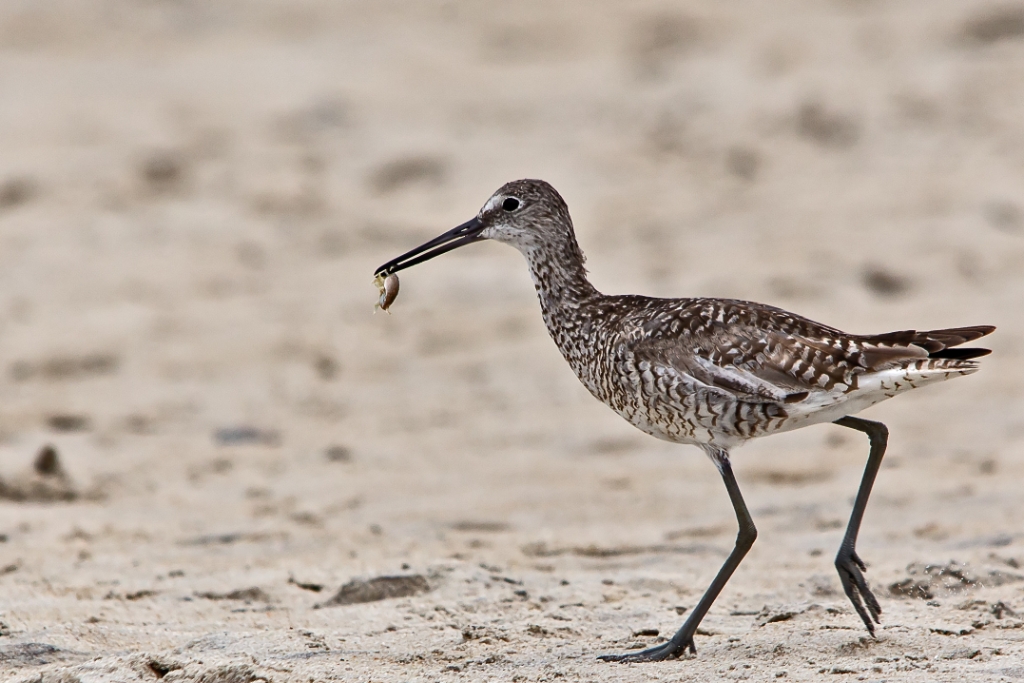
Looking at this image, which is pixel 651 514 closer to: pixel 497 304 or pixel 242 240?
pixel 497 304

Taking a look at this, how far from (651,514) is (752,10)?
23.2ft

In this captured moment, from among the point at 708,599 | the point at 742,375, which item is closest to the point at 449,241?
the point at 742,375

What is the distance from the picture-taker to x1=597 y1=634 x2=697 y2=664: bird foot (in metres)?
4.37

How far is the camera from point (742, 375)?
456cm

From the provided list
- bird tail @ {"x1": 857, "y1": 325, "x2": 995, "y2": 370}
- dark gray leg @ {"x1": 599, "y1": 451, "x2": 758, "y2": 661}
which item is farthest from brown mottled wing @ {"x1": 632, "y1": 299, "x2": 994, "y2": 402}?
dark gray leg @ {"x1": 599, "y1": 451, "x2": 758, "y2": 661}

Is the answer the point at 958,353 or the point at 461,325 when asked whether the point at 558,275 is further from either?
the point at 461,325

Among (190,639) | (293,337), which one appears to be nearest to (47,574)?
(190,639)

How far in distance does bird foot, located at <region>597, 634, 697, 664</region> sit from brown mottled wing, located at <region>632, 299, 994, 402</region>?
0.79 m

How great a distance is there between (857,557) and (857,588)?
0.12 metres

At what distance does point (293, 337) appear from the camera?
835cm

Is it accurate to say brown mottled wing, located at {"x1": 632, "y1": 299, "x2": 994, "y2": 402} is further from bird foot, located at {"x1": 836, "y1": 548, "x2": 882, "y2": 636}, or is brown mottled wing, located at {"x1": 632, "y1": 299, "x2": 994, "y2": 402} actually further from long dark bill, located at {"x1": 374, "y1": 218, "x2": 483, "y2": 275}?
long dark bill, located at {"x1": 374, "y1": 218, "x2": 483, "y2": 275}

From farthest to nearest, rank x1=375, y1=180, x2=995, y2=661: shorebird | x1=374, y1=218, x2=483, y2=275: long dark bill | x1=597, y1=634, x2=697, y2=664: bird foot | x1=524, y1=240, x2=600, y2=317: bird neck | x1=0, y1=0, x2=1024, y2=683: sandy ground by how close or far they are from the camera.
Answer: x1=374, y1=218, x2=483, y2=275: long dark bill < x1=524, y1=240, x2=600, y2=317: bird neck < x1=0, y1=0, x2=1024, y2=683: sandy ground < x1=375, y1=180, x2=995, y2=661: shorebird < x1=597, y1=634, x2=697, y2=664: bird foot

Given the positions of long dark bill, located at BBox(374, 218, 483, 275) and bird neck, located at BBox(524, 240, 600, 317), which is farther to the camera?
long dark bill, located at BBox(374, 218, 483, 275)

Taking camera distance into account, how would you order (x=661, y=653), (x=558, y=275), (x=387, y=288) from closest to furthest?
(x=661, y=653)
(x=558, y=275)
(x=387, y=288)
